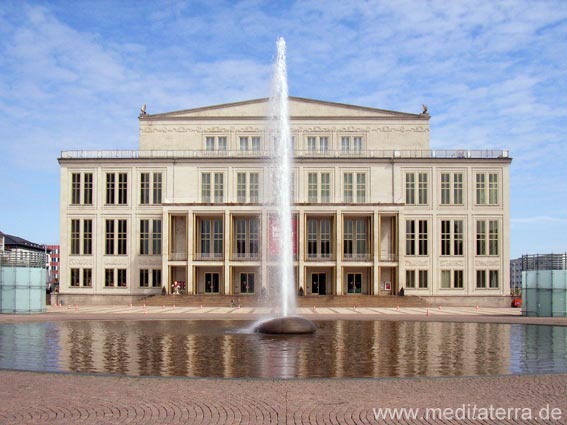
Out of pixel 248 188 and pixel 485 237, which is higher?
pixel 248 188

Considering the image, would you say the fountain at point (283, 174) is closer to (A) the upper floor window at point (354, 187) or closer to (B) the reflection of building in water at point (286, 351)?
(B) the reflection of building in water at point (286, 351)

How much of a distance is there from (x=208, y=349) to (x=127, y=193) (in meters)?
47.3

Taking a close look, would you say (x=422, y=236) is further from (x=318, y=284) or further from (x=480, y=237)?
(x=318, y=284)

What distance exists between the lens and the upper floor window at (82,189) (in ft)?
213

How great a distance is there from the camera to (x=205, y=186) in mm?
65812

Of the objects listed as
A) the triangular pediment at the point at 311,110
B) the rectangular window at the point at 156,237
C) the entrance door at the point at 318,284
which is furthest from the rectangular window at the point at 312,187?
the rectangular window at the point at 156,237

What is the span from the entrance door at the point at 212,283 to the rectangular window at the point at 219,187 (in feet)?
25.2

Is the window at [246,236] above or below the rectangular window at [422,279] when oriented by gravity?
above

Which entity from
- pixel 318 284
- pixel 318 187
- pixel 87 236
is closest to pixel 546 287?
pixel 318 284

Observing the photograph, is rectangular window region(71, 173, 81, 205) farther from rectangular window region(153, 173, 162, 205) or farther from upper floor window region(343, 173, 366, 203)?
upper floor window region(343, 173, 366, 203)

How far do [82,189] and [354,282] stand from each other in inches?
1157

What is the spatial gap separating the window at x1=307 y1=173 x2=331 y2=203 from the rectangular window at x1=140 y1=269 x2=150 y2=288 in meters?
18.0

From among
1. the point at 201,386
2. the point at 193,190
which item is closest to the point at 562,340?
the point at 201,386

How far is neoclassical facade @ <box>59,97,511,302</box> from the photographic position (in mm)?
62438
